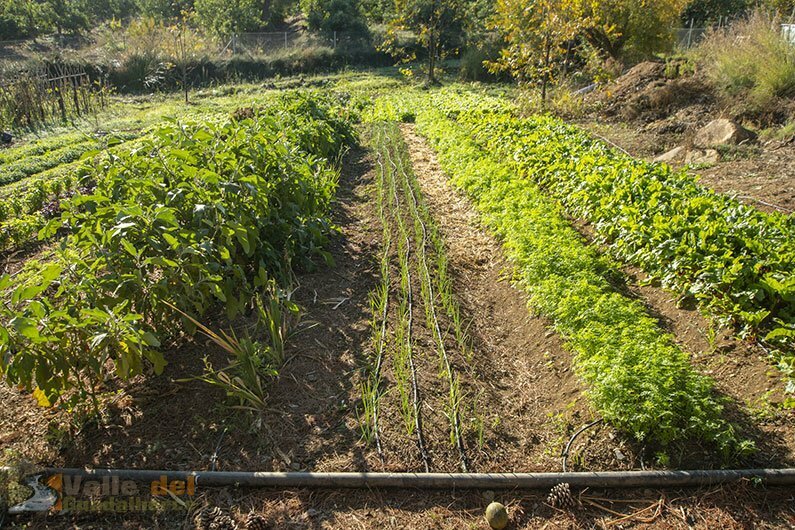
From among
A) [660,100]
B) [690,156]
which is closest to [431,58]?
[660,100]

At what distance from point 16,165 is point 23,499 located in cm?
841

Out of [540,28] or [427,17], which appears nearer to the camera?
[540,28]

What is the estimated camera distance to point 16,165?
898 centimetres

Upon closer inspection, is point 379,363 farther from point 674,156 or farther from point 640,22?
point 640,22

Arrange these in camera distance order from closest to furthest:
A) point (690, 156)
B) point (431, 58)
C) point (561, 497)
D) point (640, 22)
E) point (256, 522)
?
1. point (256, 522)
2. point (561, 497)
3. point (690, 156)
4. point (640, 22)
5. point (431, 58)

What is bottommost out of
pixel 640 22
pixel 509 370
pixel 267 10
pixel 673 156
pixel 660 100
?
pixel 509 370

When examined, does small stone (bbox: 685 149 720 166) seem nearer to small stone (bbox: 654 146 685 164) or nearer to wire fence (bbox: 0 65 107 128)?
small stone (bbox: 654 146 685 164)

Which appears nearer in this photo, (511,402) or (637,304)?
(511,402)

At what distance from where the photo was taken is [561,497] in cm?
270

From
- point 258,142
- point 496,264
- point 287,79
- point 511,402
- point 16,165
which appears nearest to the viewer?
point 511,402

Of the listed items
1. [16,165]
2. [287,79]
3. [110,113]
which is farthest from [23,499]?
[287,79]

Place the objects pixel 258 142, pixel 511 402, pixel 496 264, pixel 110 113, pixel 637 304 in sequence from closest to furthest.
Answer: pixel 511 402 → pixel 637 304 → pixel 258 142 → pixel 496 264 → pixel 110 113

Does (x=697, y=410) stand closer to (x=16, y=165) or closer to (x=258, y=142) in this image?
(x=258, y=142)

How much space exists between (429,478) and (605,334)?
156 centimetres
